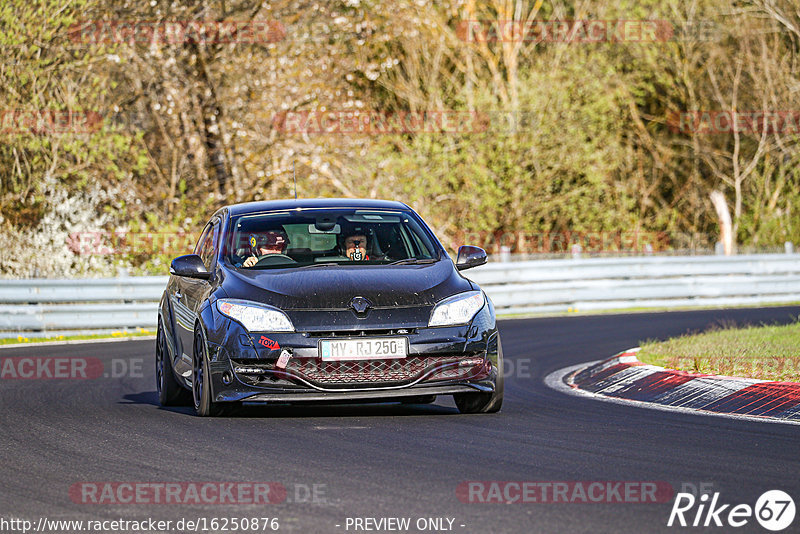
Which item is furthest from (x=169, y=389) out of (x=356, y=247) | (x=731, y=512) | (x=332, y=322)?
(x=731, y=512)

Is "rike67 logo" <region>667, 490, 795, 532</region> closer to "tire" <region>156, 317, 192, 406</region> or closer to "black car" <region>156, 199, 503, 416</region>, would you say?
"black car" <region>156, 199, 503, 416</region>

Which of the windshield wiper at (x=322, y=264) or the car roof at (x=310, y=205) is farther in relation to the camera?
the car roof at (x=310, y=205)

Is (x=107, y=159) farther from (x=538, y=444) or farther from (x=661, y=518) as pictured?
(x=661, y=518)

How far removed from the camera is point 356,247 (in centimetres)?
1070

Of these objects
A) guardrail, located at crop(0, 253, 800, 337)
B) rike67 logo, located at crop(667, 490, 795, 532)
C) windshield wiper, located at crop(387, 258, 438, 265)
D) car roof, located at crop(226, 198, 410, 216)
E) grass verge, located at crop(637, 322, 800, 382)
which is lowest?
guardrail, located at crop(0, 253, 800, 337)

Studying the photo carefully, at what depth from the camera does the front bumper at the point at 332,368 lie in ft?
30.8

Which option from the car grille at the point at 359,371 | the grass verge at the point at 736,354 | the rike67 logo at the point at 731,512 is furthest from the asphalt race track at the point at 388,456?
the grass verge at the point at 736,354

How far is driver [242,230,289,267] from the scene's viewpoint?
10523 mm

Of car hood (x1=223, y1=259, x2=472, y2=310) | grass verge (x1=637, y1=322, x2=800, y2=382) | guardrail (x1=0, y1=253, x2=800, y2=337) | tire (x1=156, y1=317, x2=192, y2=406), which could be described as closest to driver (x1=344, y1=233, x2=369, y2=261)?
car hood (x1=223, y1=259, x2=472, y2=310)

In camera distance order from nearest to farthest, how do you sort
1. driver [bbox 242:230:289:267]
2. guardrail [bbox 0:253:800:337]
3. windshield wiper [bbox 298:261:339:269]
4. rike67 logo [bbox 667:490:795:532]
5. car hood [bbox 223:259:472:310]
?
rike67 logo [bbox 667:490:795:532]
car hood [bbox 223:259:472:310]
windshield wiper [bbox 298:261:339:269]
driver [bbox 242:230:289:267]
guardrail [bbox 0:253:800:337]

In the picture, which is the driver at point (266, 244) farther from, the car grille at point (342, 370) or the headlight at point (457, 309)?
the headlight at point (457, 309)

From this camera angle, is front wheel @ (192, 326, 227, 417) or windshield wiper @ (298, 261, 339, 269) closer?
front wheel @ (192, 326, 227, 417)

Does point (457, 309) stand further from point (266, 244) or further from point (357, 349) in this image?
point (266, 244)

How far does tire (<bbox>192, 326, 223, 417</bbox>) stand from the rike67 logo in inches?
168
